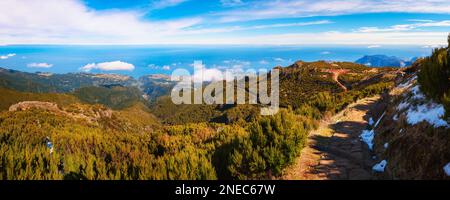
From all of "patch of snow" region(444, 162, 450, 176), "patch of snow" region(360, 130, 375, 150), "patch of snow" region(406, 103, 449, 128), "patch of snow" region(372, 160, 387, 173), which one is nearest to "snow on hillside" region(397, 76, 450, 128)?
"patch of snow" region(406, 103, 449, 128)

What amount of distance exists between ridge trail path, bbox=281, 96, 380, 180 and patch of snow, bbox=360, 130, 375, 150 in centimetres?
19

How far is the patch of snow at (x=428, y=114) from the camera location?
8.02 m

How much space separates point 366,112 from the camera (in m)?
18.0

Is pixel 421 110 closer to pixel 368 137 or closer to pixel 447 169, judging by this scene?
pixel 368 137

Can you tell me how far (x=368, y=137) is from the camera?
1259 centimetres

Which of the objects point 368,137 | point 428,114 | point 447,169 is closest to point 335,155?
point 368,137

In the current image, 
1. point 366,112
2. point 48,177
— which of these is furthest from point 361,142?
point 48,177

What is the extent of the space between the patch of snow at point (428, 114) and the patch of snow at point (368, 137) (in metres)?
1.90

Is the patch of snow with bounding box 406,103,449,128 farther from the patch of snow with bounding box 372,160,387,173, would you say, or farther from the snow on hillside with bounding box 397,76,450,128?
the patch of snow with bounding box 372,160,387,173

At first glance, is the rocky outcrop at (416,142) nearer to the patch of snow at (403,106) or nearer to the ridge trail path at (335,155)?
the patch of snow at (403,106)

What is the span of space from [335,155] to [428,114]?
3135mm

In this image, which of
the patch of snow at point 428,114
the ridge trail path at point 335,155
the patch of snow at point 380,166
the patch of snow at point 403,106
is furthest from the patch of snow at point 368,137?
the patch of snow at point 380,166
